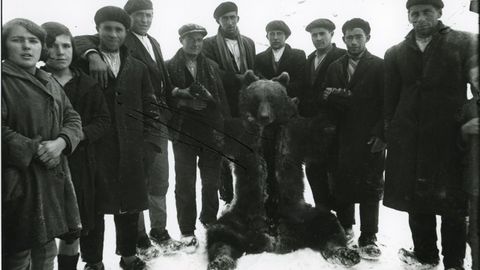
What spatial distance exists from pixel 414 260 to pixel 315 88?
1.45 meters

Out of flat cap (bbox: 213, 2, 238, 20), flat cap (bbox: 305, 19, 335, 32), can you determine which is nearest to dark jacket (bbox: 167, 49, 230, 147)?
flat cap (bbox: 213, 2, 238, 20)

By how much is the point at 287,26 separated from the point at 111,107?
1441 mm

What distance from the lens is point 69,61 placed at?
9.20 ft

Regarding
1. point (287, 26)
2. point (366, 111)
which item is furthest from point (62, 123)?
point (366, 111)

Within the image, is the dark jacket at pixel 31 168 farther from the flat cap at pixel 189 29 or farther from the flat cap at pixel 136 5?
the flat cap at pixel 189 29

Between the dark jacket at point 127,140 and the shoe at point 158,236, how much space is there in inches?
10.5

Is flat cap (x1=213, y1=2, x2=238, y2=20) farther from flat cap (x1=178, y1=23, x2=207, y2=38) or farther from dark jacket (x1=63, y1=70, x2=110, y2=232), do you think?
dark jacket (x1=63, y1=70, x2=110, y2=232)

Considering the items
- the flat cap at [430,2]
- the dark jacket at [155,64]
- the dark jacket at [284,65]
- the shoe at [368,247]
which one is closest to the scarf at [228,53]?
the dark jacket at [284,65]

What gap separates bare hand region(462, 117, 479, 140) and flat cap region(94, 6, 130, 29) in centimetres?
233

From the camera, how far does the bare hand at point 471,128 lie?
2.70m

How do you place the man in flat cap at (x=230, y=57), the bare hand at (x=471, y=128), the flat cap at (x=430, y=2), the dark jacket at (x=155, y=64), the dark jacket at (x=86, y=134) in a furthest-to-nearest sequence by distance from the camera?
the man in flat cap at (x=230, y=57), the dark jacket at (x=155, y=64), the flat cap at (x=430, y=2), the dark jacket at (x=86, y=134), the bare hand at (x=471, y=128)

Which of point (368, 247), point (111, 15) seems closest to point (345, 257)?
point (368, 247)

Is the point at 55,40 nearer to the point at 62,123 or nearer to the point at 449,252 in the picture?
the point at 62,123

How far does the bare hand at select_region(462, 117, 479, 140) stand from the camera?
2.70 meters
